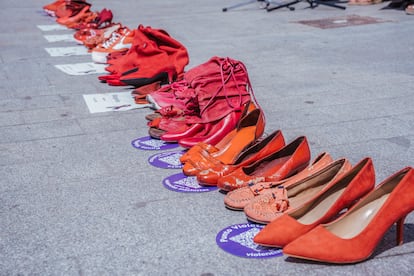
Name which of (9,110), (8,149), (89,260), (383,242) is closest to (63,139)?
(8,149)

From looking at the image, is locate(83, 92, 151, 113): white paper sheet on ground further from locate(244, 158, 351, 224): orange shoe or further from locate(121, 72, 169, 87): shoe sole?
locate(244, 158, 351, 224): orange shoe

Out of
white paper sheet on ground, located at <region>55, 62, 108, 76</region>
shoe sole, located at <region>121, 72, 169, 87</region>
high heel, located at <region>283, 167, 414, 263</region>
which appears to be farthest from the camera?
white paper sheet on ground, located at <region>55, 62, 108, 76</region>

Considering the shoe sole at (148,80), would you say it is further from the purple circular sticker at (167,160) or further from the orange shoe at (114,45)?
the purple circular sticker at (167,160)

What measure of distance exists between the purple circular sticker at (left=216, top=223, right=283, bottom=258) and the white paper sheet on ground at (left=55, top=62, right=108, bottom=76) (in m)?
4.06

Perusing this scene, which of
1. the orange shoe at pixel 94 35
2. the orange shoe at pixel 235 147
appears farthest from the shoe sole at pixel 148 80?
the orange shoe at pixel 235 147

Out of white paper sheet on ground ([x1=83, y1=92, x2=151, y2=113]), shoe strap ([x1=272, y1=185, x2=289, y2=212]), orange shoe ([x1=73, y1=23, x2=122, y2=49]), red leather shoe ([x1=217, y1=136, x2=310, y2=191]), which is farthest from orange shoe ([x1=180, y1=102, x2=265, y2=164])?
orange shoe ([x1=73, y1=23, x2=122, y2=49])

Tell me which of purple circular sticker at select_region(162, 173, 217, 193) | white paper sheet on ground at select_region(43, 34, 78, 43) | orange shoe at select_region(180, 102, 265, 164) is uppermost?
orange shoe at select_region(180, 102, 265, 164)

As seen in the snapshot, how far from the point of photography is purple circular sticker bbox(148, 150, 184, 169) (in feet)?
12.0

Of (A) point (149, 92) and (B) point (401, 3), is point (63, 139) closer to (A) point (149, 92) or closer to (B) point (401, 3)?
(A) point (149, 92)

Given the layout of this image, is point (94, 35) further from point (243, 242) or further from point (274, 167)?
point (243, 242)

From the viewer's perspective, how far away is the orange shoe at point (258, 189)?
9.69 ft

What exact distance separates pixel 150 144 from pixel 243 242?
64.0 inches

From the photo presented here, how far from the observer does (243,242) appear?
2.64m

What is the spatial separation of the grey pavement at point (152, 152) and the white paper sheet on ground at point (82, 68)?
0.56ft
